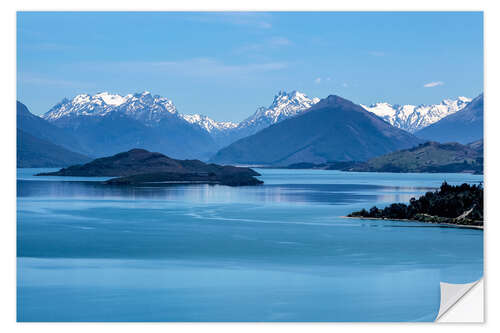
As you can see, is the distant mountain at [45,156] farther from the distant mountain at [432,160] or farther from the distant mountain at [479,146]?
the distant mountain at [479,146]

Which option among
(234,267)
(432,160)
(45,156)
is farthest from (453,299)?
(432,160)

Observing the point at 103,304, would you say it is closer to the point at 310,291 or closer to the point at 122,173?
the point at 310,291

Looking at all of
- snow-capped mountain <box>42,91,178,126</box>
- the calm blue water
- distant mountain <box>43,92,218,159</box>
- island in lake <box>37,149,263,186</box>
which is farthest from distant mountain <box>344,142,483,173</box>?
the calm blue water

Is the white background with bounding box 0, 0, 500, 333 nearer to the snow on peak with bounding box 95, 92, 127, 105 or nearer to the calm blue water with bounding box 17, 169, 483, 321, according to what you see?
the calm blue water with bounding box 17, 169, 483, 321

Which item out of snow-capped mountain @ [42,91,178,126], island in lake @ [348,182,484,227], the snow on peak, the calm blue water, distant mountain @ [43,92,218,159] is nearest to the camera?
the calm blue water

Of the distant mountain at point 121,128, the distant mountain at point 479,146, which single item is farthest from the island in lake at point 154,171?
the distant mountain at point 479,146

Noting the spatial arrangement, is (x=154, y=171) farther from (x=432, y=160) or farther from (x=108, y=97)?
(x=432, y=160)

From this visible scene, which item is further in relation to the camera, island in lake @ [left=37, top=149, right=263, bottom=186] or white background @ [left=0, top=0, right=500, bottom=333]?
island in lake @ [left=37, top=149, right=263, bottom=186]

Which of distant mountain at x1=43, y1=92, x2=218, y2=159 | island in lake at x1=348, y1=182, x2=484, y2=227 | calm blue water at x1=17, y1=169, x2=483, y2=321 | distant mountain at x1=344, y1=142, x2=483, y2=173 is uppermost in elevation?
distant mountain at x1=43, y1=92, x2=218, y2=159
